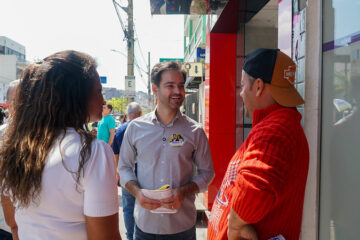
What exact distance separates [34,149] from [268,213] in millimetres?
1006

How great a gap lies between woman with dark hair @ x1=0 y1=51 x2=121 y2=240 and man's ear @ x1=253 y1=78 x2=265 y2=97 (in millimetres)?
767

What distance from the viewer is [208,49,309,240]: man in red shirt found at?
3.66 feet

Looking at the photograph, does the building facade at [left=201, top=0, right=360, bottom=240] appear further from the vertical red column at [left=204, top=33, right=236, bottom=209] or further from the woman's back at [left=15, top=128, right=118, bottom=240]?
the vertical red column at [left=204, top=33, right=236, bottom=209]

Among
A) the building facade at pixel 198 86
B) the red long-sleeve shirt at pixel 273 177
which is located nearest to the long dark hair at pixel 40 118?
the red long-sleeve shirt at pixel 273 177

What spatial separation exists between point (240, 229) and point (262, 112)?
557 mm

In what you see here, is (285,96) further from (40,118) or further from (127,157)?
(127,157)

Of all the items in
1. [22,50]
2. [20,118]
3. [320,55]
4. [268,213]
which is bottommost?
[268,213]

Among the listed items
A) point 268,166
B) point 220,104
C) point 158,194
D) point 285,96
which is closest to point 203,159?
point 158,194

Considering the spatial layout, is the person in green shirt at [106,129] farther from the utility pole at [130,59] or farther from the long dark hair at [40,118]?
the long dark hair at [40,118]

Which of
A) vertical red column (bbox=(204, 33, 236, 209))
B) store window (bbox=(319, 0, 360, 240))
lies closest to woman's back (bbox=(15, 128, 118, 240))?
store window (bbox=(319, 0, 360, 240))

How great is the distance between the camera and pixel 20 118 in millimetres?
1220

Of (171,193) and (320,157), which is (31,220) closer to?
(171,193)

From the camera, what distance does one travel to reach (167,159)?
2303 millimetres

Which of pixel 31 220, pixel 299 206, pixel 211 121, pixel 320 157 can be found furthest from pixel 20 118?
pixel 211 121
